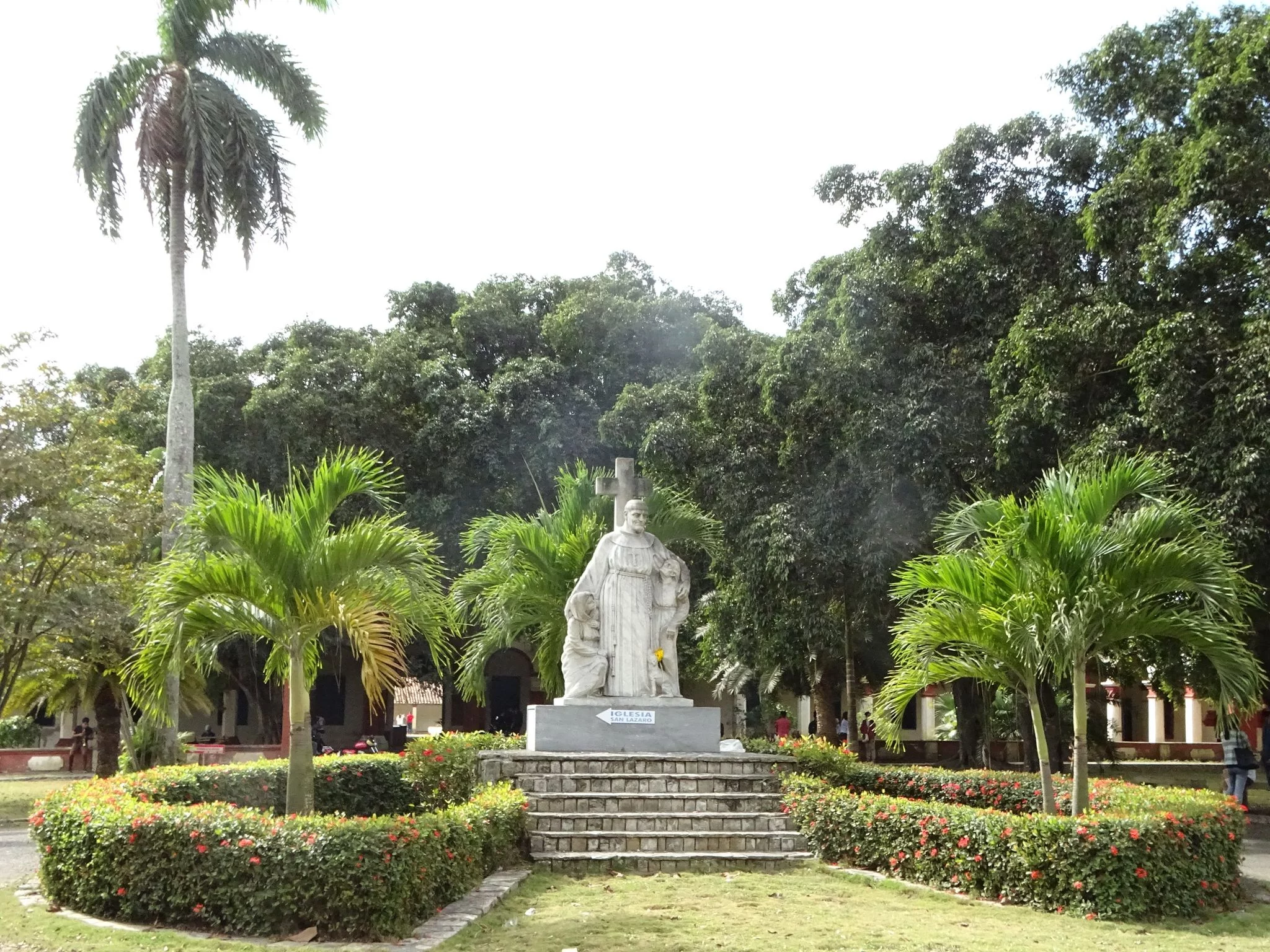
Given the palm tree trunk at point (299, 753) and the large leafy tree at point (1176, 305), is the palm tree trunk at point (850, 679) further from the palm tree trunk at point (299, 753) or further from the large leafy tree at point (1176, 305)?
the palm tree trunk at point (299, 753)

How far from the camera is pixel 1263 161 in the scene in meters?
13.4

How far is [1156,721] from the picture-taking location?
39.4 metres

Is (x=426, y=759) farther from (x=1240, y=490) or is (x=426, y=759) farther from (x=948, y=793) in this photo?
(x=1240, y=490)

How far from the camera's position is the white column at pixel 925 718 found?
37625mm

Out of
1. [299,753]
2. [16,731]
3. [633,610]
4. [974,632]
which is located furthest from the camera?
[16,731]

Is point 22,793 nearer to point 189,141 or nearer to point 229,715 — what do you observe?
point 189,141

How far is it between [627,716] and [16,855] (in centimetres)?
563

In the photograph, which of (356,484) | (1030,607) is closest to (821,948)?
(1030,607)

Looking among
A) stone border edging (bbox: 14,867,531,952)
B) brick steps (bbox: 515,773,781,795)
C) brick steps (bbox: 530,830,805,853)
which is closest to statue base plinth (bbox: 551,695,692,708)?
brick steps (bbox: 515,773,781,795)

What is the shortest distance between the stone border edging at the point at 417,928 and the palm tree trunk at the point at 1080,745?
3.92 metres

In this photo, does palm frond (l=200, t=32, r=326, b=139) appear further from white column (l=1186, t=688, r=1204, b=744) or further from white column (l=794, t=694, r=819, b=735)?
white column (l=1186, t=688, r=1204, b=744)

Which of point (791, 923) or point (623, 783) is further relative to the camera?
point (623, 783)

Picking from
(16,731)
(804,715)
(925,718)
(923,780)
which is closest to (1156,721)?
(925,718)

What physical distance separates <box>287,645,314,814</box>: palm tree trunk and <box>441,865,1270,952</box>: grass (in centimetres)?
149
